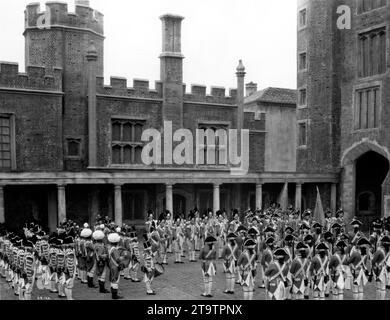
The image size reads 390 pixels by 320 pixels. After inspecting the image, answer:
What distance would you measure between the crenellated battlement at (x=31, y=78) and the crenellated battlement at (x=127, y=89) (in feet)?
7.57

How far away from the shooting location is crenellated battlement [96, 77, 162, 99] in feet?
84.8

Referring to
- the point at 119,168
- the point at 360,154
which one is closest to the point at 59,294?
the point at 119,168

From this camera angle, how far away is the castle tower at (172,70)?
1061 inches

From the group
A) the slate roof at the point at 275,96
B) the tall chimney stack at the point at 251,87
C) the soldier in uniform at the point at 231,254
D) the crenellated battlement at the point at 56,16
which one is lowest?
the soldier in uniform at the point at 231,254

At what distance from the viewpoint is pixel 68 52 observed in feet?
84.9

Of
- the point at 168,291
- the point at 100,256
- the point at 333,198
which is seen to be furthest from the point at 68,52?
the point at 333,198

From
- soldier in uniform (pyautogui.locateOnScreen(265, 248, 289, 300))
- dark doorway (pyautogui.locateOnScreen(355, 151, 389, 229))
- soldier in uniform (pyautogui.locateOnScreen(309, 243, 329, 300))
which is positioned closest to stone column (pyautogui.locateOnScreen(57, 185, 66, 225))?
soldier in uniform (pyautogui.locateOnScreen(309, 243, 329, 300))

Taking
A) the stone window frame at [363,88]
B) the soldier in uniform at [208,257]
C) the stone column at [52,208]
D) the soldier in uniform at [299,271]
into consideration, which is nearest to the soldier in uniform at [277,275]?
the soldier in uniform at [299,271]

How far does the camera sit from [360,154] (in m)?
26.8

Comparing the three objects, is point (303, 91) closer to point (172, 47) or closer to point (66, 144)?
point (172, 47)

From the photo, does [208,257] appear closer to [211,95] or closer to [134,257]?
[134,257]

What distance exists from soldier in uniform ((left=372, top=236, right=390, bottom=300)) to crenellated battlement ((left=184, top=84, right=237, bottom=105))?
1749cm

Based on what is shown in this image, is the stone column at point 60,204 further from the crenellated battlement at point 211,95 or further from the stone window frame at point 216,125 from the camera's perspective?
the crenellated battlement at point 211,95

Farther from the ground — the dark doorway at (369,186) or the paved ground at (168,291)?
the dark doorway at (369,186)
